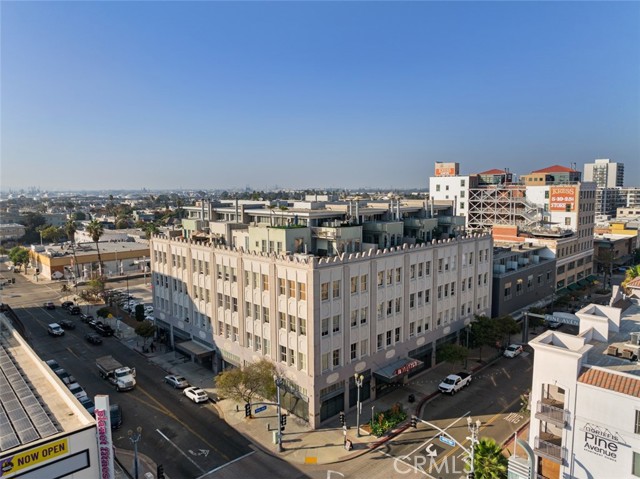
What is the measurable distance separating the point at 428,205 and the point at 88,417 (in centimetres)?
5077

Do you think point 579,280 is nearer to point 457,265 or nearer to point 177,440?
point 457,265

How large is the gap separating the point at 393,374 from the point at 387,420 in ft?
17.7

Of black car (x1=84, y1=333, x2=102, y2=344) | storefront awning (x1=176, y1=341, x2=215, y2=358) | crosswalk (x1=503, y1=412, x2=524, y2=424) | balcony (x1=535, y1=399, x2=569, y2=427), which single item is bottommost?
crosswalk (x1=503, y1=412, x2=524, y2=424)

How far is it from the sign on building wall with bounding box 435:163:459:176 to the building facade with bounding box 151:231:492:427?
83002 millimetres

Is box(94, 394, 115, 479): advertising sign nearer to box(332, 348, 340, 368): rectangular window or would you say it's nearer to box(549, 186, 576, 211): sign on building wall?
box(332, 348, 340, 368): rectangular window

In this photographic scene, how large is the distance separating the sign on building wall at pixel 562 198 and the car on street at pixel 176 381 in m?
90.8

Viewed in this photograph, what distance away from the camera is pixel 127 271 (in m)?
125

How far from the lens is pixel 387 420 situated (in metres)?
41.5

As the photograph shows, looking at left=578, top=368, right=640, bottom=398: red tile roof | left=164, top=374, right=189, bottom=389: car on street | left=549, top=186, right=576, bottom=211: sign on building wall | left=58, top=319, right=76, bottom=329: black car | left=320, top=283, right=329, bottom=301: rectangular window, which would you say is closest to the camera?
left=578, top=368, right=640, bottom=398: red tile roof

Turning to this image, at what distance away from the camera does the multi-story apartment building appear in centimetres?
4188

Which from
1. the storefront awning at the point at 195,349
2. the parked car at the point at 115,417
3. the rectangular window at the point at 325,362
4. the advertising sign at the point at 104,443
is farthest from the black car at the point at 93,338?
the advertising sign at the point at 104,443

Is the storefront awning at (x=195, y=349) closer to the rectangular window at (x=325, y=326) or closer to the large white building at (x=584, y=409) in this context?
the rectangular window at (x=325, y=326)

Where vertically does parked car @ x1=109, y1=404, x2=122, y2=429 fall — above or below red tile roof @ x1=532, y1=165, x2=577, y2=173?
below

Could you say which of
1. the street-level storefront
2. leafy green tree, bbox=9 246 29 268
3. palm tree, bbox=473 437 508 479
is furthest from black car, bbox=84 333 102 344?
leafy green tree, bbox=9 246 29 268
